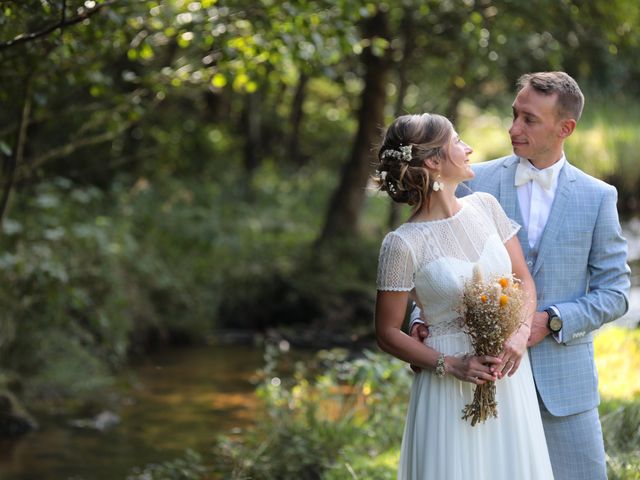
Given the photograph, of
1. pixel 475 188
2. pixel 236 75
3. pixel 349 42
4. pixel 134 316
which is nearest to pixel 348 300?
pixel 134 316

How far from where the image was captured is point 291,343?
1134cm

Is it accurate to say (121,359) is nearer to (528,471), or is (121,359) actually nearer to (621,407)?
(621,407)

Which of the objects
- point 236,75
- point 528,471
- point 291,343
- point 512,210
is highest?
point 236,75

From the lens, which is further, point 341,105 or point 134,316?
point 341,105

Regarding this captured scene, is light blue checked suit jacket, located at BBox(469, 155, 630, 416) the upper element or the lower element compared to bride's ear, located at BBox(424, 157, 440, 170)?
lower

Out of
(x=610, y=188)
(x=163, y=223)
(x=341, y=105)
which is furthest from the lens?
(x=341, y=105)

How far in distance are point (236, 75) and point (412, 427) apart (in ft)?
12.5

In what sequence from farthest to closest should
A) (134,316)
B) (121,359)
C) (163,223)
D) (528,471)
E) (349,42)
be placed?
(163,223)
(134,316)
(121,359)
(349,42)
(528,471)

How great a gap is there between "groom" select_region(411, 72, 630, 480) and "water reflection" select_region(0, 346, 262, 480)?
4.33 meters

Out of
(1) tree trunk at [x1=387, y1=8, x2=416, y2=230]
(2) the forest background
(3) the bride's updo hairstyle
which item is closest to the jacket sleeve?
(3) the bride's updo hairstyle

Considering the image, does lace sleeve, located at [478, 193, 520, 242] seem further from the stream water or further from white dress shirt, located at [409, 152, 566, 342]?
the stream water

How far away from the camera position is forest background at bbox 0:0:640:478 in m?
6.06

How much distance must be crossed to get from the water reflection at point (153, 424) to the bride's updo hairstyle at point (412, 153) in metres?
4.43

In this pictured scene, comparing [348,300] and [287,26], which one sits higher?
[287,26]
